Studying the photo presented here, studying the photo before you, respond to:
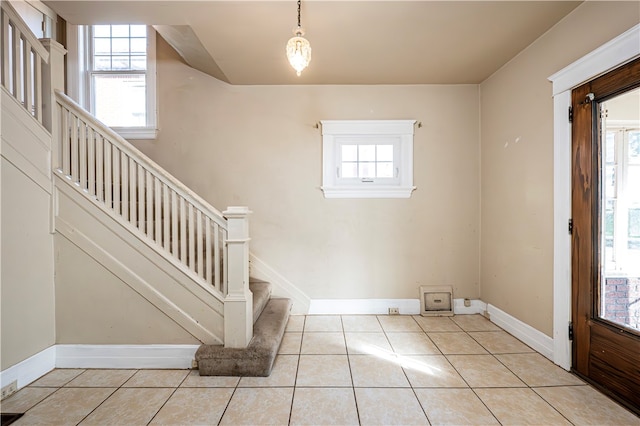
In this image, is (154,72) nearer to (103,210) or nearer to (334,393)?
(103,210)

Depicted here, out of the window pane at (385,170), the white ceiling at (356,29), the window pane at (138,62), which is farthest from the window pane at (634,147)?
the window pane at (138,62)

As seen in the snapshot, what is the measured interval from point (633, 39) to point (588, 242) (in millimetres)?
1296

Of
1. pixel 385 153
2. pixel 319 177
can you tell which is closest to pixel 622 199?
pixel 385 153

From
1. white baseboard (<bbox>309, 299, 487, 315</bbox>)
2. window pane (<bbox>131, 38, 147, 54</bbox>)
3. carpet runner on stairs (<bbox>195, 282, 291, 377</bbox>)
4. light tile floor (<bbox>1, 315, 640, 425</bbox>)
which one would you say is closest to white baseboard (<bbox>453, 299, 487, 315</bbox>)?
white baseboard (<bbox>309, 299, 487, 315</bbox>)

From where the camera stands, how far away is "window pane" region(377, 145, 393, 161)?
3559 mm

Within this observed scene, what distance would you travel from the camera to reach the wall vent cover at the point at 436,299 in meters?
3.49

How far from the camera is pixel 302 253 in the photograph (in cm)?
355

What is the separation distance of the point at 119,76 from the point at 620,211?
497cm

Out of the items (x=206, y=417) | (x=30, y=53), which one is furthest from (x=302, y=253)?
(x=30, y=53)

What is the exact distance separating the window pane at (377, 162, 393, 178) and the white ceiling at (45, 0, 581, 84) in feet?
3.33

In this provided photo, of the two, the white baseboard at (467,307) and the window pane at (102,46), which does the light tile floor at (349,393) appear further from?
the window pane at (102,46)

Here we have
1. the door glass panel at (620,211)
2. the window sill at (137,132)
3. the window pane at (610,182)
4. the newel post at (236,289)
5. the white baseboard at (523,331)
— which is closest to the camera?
the door glass panel at (620,211)

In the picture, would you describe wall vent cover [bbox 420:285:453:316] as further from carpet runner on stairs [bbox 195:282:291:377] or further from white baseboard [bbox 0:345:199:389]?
white baseboard [bbox 0:345:199:389]

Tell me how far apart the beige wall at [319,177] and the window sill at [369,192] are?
0.25 feet
